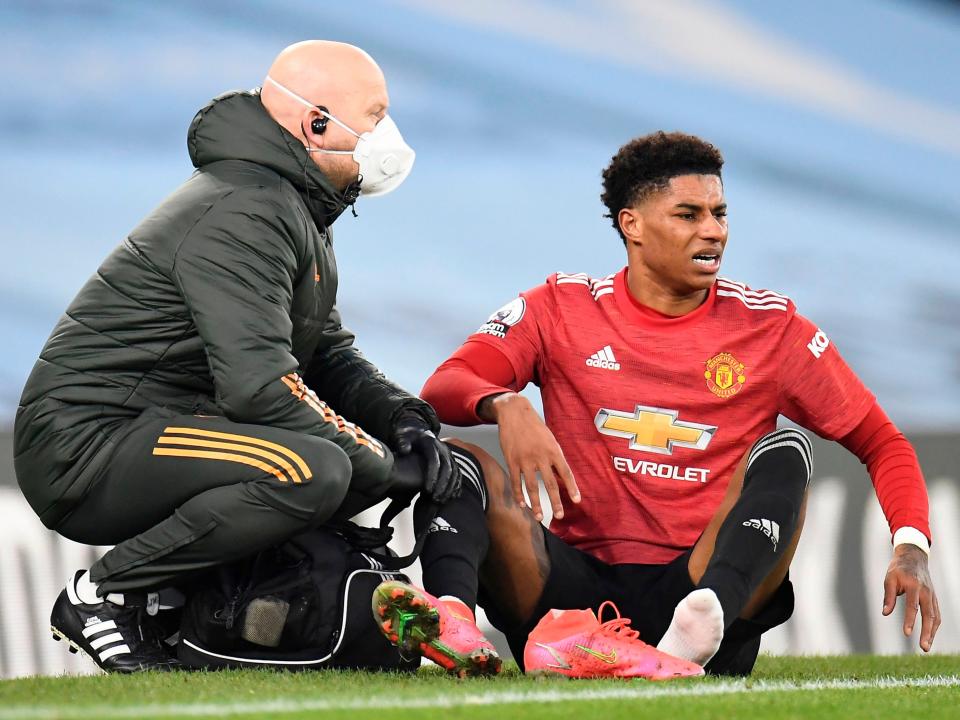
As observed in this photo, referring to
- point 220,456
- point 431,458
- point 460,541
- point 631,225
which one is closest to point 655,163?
point 631,225

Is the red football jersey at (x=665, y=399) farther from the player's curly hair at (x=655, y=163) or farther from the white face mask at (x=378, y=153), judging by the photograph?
the white face mask at (x=378, y=153)

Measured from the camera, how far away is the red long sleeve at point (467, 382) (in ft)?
10.7

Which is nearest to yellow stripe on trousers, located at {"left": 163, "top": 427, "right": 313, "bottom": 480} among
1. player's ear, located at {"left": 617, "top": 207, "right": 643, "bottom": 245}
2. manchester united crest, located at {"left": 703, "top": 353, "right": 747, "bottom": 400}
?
manchester united crest, located at {"left": 703, "top": 353, "right": 747, "bottom": 400}

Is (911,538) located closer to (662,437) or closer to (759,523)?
(759,523)

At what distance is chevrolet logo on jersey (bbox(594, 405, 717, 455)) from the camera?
3342 mm

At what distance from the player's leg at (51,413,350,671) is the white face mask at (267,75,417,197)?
26.0 inches

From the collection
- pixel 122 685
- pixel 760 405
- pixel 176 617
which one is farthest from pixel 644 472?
pixel 122 685

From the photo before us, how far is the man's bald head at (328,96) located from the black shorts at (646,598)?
995 mm

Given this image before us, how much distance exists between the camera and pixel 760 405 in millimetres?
3385

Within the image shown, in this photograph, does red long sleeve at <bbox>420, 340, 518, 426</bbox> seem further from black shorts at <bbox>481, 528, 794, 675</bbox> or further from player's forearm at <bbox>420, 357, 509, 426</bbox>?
black shorts at <bbox>481, 528, 794, 675</bbox>

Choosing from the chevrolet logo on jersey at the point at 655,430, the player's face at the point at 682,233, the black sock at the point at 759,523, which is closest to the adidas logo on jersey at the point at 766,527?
the black sock at the point at 759,523

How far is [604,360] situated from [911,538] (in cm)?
85

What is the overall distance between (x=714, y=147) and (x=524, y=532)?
4.04 feet

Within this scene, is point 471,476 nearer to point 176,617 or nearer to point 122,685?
point 176,617
